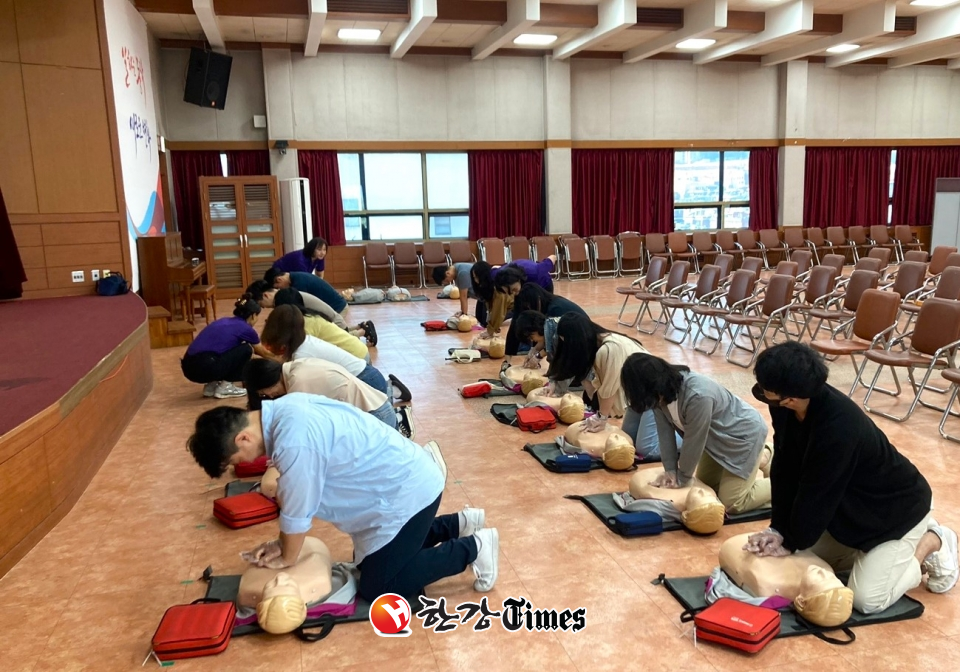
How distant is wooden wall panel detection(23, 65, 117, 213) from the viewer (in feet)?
23.1

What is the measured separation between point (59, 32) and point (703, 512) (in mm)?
7364

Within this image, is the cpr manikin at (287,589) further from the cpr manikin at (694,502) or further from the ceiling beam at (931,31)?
the ceiling beam at (931,31)

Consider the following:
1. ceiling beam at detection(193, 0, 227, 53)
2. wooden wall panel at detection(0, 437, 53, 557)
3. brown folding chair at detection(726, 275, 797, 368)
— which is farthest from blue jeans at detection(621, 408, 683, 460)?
ceiling beam at detection(193, 0, 227, 53)

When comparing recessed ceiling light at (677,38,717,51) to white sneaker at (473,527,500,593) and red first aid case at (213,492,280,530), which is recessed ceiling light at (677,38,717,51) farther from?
white sneaker at (473,527,500,593)

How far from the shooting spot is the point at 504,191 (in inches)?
523

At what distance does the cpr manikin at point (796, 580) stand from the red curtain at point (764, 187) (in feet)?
42.6

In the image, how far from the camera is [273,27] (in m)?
10.7

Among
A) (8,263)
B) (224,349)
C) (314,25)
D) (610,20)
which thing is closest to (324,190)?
(314,25)

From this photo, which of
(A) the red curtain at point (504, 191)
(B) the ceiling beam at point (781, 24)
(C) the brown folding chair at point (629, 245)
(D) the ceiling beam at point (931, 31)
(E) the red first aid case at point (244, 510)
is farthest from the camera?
(C) the brown folding chair at point (629, 245)

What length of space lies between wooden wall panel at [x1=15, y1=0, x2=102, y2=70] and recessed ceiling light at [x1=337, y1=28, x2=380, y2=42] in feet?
14.9

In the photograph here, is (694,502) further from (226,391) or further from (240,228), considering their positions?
(240,228)

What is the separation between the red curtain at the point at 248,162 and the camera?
12.0 m

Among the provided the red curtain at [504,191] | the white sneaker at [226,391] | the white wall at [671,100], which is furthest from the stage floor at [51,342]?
the white wall at [671,100]

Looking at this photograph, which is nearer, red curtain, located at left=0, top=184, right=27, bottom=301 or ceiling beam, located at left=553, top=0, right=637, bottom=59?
red curtain, located at left=0, top=184, right=27, bottom=301
